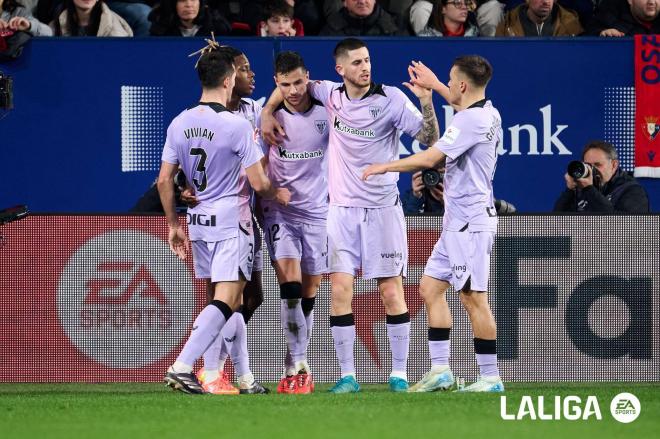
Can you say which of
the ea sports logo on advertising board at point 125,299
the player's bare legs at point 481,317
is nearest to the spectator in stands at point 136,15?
the ea sports logo on advertising board at point 125,299

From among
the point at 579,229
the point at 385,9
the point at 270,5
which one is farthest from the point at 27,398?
the point at 385,9

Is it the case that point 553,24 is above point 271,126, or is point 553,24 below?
above

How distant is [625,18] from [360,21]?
102 inches

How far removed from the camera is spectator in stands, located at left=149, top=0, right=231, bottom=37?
42.6 feet

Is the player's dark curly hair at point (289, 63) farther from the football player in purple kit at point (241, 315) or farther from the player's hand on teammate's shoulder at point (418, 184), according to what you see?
the player's hand on teammate's shoulder at point (418, 184)

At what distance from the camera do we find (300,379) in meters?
9.56

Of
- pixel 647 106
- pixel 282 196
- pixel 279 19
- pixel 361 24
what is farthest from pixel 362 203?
pixel 647 106

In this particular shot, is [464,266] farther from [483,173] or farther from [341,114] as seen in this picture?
[341,114]

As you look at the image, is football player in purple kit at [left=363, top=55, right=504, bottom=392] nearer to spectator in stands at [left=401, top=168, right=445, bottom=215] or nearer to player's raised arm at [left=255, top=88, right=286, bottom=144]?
player's raised arm at [left=255, top=88, right=286, bottom=144]

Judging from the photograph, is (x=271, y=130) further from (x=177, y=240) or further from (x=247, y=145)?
(x=177, y=240)

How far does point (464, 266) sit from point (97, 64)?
5.20m

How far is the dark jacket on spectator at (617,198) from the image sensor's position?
11.0 meters

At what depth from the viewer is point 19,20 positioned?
12414mm

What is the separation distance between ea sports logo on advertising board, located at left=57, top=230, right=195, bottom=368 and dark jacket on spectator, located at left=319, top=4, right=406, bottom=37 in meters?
3.54
